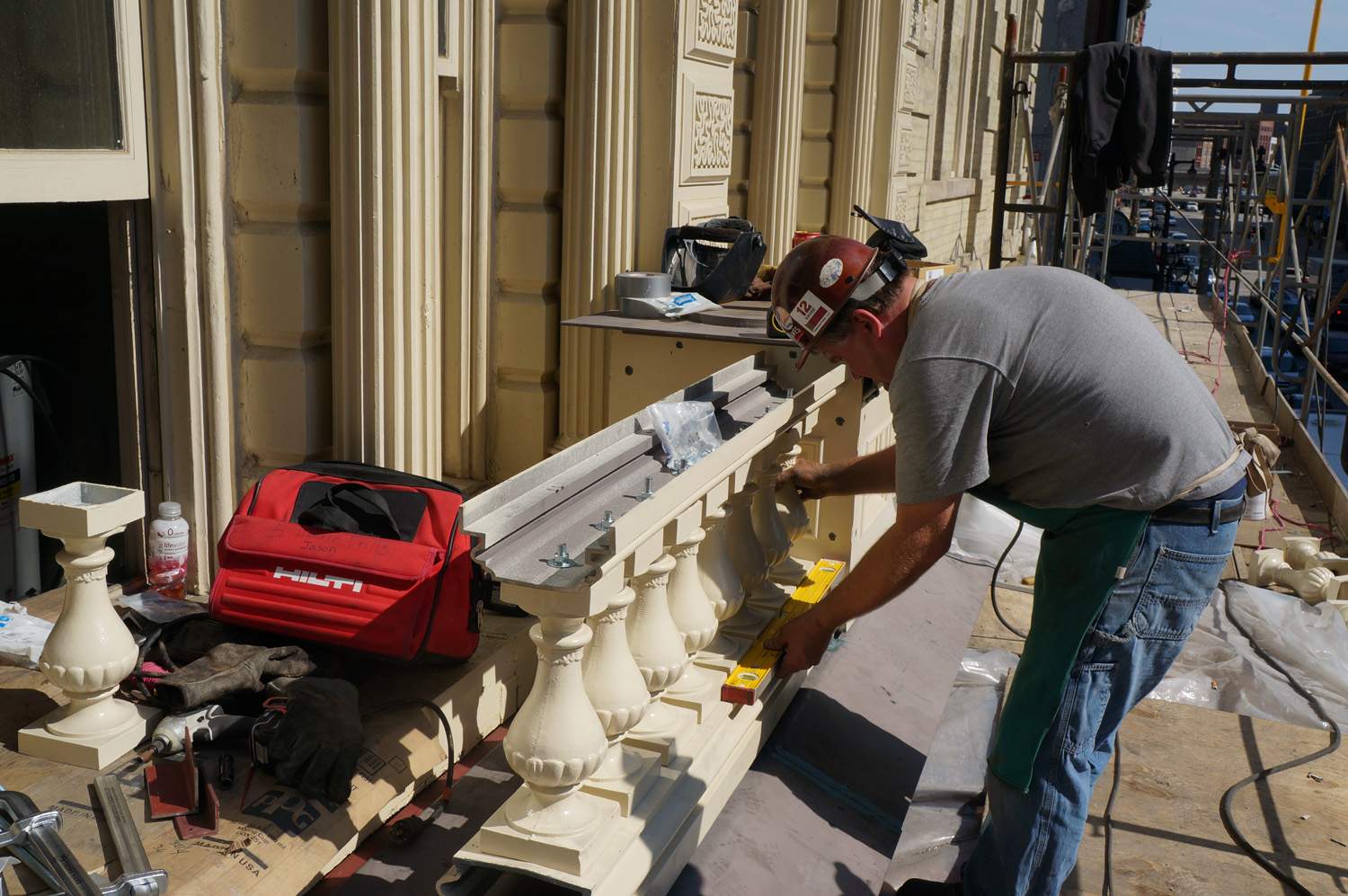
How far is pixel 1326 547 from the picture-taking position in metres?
6.75

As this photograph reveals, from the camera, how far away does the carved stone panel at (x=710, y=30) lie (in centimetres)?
486

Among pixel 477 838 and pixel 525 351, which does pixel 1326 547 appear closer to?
pixel 525 351

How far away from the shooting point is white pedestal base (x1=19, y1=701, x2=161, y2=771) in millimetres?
2709

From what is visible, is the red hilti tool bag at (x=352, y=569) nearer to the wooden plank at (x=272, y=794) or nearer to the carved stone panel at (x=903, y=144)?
the wooden plank at (x=272, y=794)

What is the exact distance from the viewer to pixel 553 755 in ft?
7.15

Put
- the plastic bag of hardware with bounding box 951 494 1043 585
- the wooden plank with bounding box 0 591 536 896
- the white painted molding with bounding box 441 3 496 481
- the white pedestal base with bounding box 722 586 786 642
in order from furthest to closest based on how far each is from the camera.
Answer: the plastic bag of hardware with bounding box 951 494 1043 585
the white painted molding with bounding box 441 3 496 481
the white pedestal base with bounding box 722 586 786 642
the wooden plank with bounding box 0 591 536 896

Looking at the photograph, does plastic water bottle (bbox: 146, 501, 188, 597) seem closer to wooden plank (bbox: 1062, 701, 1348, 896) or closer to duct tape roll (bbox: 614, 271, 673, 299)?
duct tape roll (bbox: 614, 271, 673, 299)

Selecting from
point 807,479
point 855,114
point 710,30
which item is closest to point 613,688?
point 807,479

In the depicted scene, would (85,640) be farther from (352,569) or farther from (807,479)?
(807,479)

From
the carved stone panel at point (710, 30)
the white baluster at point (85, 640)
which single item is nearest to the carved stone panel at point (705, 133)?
the carved stone panel at point (710, 30)

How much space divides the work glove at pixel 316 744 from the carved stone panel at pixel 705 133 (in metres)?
2.99

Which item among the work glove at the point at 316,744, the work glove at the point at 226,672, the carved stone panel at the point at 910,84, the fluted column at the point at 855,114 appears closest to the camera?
the work glove at the point at 316,744

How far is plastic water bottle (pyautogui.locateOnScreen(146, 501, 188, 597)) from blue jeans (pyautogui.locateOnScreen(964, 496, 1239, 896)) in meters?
2.32

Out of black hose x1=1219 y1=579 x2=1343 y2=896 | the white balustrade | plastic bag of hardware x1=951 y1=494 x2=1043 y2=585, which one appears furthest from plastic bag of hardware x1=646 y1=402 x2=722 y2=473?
plastic bag of hardware x1=951 y1=494 x2=1043 y2=585
